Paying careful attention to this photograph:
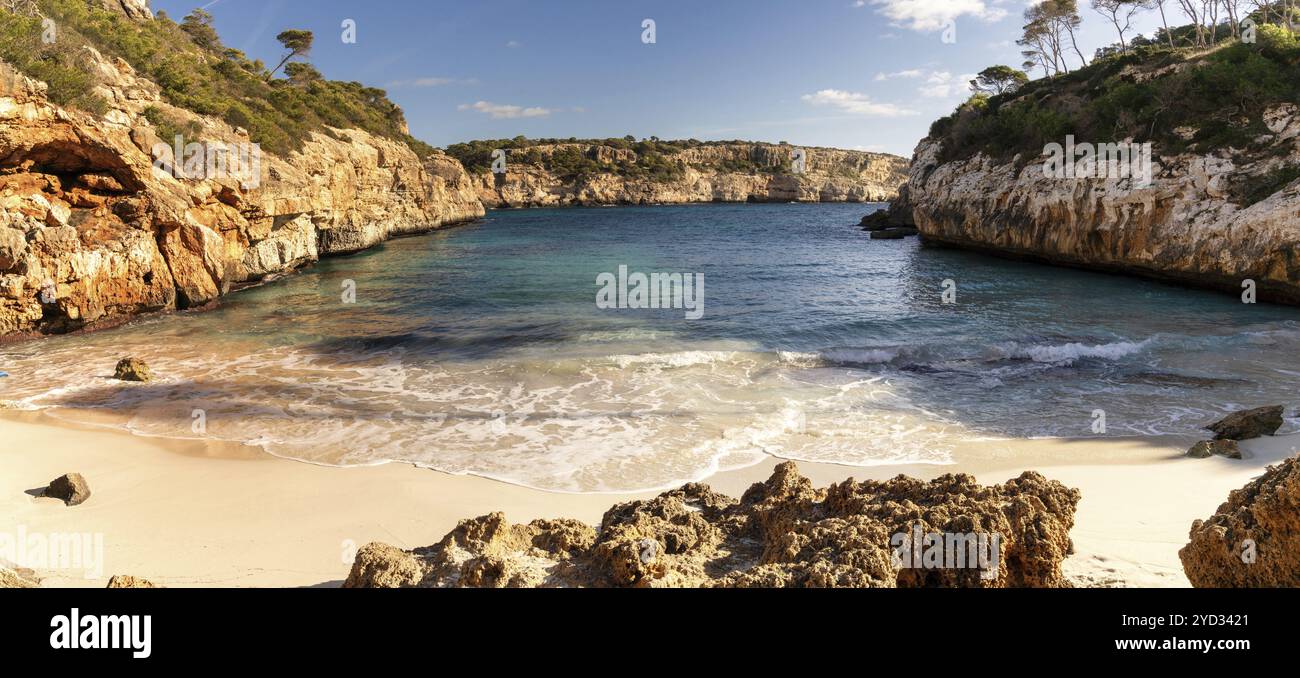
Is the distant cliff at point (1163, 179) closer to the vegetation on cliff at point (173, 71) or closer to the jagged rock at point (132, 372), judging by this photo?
the jagged rock at point (132, 372)

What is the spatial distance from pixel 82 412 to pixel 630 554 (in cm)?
1098

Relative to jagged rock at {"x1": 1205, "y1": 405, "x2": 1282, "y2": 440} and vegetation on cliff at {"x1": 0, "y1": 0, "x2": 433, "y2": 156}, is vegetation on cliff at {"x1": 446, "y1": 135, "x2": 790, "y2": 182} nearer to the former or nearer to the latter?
vegetation on cliff at {"x1": 0, "y1": 0, "x2": 433, "y2": 156}

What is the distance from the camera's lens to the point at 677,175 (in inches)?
4737

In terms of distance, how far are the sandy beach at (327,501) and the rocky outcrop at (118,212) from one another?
8.11 meters

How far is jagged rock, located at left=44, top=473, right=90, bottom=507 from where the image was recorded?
6.58m

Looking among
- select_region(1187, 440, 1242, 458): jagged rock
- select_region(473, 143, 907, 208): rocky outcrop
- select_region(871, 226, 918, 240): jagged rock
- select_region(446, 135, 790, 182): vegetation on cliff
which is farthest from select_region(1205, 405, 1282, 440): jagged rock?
select_region(446, 135, 790, 182): vegetation on cliff

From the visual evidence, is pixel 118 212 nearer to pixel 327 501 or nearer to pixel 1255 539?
pixel 327 501

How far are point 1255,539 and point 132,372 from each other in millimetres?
15203

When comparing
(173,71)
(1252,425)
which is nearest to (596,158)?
(173,71)

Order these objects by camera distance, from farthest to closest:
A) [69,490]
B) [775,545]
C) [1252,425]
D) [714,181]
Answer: [714,181], [1252,425], [69,490], [775,545]
